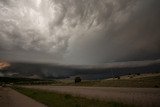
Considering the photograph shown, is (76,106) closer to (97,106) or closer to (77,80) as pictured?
(97,106)

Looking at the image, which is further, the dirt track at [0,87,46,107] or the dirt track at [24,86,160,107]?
the dirt track at [0,87,46,107]

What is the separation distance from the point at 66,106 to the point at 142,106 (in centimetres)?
841

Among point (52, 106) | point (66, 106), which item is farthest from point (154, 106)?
point (52, 106)

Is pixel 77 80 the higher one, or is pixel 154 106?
pixel 77 80

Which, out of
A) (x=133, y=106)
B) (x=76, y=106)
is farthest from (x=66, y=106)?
(x=133, y=106)

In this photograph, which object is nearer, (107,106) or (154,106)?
(154,106)

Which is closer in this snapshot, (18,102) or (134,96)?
(18,102)

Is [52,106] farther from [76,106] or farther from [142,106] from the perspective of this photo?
[142,106]

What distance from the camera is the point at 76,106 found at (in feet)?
79.0

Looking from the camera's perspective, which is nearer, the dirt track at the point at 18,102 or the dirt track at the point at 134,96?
the dirt track at the point at 134,96

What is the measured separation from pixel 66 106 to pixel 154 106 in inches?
375

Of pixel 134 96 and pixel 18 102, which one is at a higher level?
pixel 18 102

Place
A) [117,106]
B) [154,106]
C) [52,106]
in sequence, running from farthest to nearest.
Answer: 1. [52,106]
2. [117,106]
3. [154,106]

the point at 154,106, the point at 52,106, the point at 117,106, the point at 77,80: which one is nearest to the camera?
the point at 154,106
